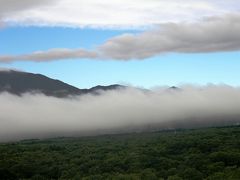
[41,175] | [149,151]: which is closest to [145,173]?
[41,175]

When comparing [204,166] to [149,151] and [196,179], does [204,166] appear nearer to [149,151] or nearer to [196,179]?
[196,179]

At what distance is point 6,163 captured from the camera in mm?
161375

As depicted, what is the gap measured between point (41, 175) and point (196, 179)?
51.9m

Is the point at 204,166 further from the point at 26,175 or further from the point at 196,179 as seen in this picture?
the point at 26,175

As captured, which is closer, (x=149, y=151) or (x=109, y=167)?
(x=109, y=167)

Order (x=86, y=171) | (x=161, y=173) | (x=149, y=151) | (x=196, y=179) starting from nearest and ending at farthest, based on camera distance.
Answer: (x=196, y=179) < (x=161, y=173) < (x=86, y=171) < (x=149, y=151)

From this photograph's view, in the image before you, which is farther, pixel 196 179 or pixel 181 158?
pixel 181 158

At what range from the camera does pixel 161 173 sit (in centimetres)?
13712

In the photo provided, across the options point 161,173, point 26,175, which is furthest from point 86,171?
point 161,173

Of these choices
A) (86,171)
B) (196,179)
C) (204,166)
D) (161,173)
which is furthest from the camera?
(86,171)

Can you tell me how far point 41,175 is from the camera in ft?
501

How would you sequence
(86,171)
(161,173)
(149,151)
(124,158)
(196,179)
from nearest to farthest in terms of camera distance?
(196,179)
(161,173)
(86,171)
(124,158)
(149,151)

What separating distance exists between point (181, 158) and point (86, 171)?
1485 inches

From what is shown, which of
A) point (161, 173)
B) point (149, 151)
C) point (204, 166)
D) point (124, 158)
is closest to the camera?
point (161, 173)
